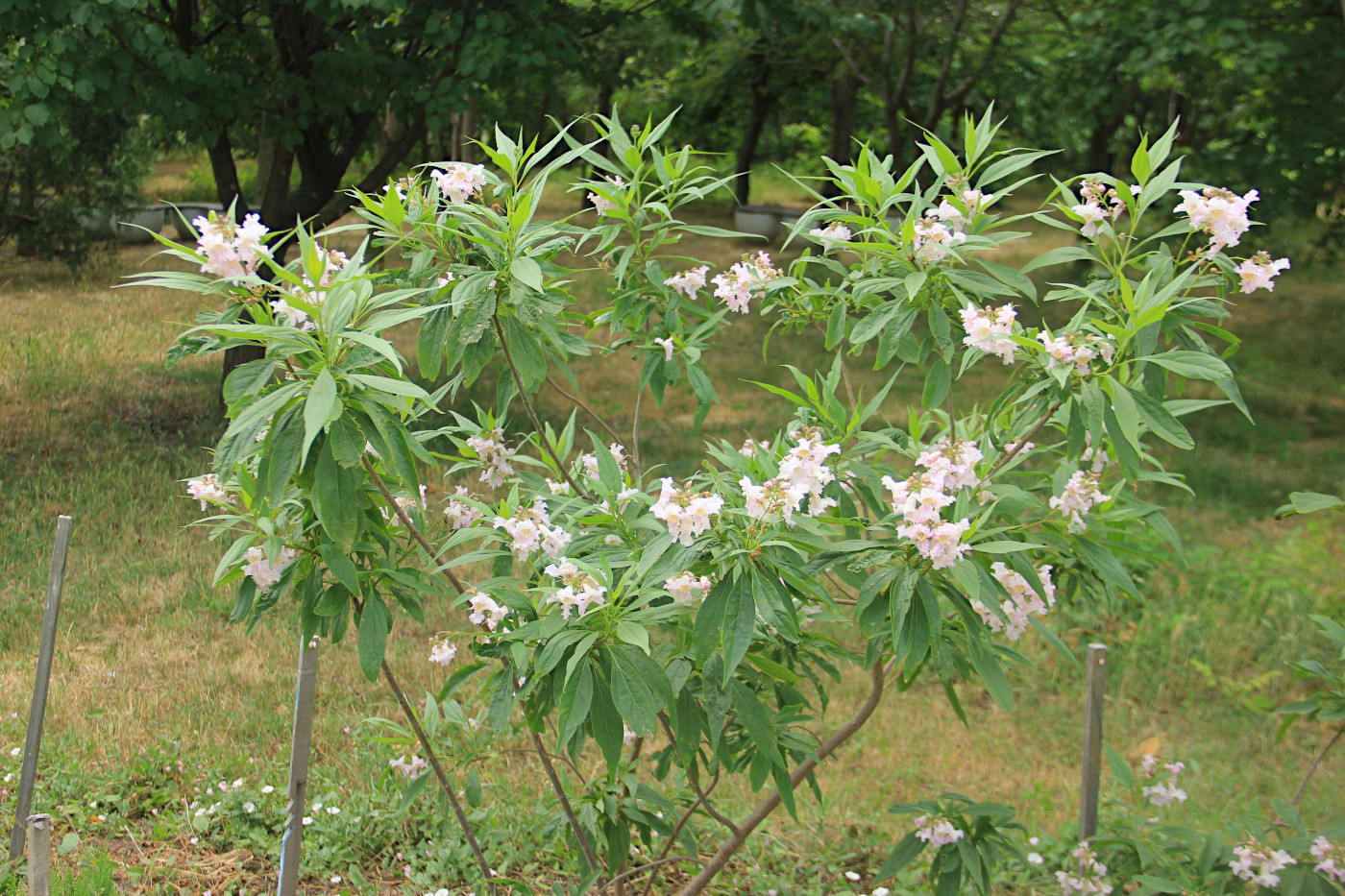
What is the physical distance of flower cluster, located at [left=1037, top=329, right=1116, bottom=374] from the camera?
6.36 feet

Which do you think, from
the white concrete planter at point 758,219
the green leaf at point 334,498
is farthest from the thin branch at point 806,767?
the white concrete planter at point 758,219

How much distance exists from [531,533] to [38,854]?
1.23 meters

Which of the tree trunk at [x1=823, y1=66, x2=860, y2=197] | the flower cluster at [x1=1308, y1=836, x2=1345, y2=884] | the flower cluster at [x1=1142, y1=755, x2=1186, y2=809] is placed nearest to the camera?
the flower cluster at [x1=1308, y1=836, x2=1345, y2=884]

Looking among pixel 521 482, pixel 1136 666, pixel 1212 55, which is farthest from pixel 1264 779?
pixel 1212 55

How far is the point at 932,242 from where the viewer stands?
219 centimetres

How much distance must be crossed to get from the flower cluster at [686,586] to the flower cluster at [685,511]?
191mm

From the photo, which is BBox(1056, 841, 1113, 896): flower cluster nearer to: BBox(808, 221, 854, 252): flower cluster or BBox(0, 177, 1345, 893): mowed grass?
BBox(0, 177, 1345, 893): mowed grass

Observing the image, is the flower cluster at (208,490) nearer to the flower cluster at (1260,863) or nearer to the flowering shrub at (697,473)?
the flowering shrub at (697,473)

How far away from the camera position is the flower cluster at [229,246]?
1763 millimetres

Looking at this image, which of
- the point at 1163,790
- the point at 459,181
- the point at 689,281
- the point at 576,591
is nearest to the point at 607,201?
the point at 689,281

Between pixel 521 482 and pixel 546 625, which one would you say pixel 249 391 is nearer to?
pixel 546 625

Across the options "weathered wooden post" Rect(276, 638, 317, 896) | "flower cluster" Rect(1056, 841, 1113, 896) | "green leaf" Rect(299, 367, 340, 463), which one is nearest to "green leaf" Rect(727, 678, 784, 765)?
"green leaf" Rect(299, 367, 340, 463)

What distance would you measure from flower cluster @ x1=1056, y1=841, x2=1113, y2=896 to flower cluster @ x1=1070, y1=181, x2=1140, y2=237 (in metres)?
1.74

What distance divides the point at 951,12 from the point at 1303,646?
8.50 m
